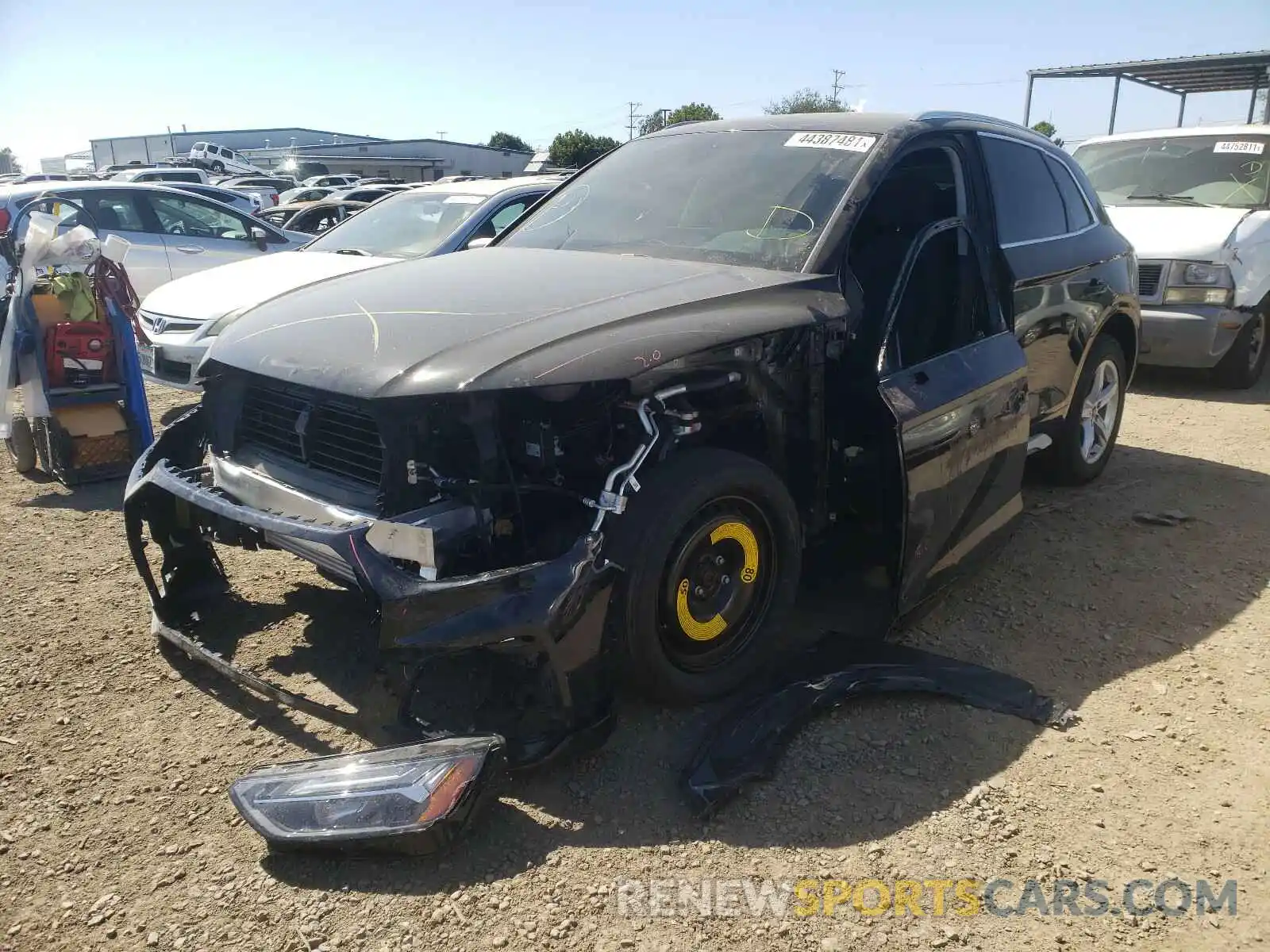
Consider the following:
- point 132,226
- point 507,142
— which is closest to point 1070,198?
point 132,226

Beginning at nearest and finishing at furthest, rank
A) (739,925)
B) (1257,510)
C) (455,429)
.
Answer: (739,925)
(455,429)
(1257,510)

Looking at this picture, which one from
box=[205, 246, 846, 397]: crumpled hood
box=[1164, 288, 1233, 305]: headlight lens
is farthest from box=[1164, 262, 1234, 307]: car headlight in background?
box=[205, 246, 846, 397]: crumpled hood

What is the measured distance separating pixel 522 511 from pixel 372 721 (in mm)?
911

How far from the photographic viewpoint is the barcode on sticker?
326 inches

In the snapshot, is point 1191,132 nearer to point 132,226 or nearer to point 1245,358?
point 1245,358

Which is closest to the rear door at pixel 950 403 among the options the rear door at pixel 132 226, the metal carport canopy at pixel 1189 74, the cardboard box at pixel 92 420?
the cardboard box at pixel 92 420

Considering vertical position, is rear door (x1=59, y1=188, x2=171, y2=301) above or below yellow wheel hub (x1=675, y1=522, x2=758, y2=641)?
above

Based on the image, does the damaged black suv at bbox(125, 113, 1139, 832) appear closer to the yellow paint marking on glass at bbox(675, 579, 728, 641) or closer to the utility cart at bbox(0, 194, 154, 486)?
the yellow paint marking on glass at bbox(675, 579, 728, 641)

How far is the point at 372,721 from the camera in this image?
3045 mm

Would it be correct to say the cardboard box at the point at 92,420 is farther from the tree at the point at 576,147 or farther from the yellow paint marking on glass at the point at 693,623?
the tree at the point at 576,147

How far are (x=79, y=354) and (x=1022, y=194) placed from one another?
536 cm

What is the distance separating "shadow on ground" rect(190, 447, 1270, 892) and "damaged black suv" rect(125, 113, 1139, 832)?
0.70ft

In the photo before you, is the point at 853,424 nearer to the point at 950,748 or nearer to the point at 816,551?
the point at 816,551

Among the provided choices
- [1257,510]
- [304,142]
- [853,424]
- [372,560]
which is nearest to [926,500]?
[853,424]
